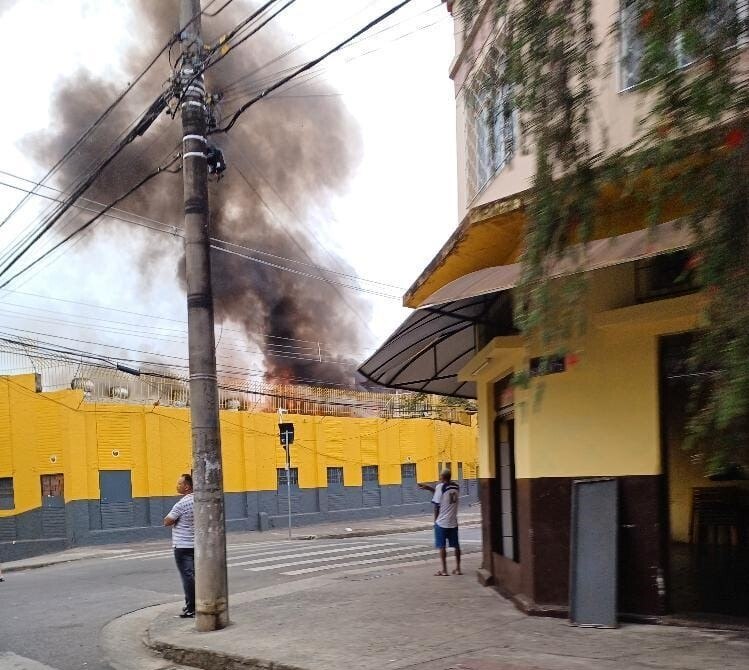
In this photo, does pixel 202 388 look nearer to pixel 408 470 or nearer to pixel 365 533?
pixel 365 533

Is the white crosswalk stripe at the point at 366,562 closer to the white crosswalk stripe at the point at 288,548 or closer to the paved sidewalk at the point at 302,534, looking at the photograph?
the white crosswalk stripe at the point at 288,548

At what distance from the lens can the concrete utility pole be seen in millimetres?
8281

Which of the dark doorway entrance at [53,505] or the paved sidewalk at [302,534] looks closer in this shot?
the paved sidewalk at [302,534]

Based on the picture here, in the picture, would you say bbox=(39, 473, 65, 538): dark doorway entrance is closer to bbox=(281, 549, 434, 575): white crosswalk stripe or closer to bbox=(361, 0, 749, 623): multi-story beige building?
bbox=(281, 549, 434, 575): white crosswalk stripe

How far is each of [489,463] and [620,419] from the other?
354 cm

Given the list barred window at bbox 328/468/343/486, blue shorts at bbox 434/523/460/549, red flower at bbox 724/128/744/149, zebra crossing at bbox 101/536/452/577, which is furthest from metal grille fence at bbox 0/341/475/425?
red flower at bbox 724/128/744/149

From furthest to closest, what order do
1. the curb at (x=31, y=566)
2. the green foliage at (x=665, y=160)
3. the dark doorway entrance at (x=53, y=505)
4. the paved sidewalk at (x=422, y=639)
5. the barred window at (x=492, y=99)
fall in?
1. the dark doorway entrance at (x=53, y=505)
2. the curb at (x=31, y=566)
3. the paved sidewalk at (x=422, y=639)
4. the barred window at (x=492, y=99)
5. the green foliage at (x=665, y=160)

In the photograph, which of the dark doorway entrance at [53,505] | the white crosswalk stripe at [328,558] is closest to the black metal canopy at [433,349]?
the white crosswalk stripe at [328,558]

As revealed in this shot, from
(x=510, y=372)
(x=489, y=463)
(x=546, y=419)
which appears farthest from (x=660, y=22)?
(x=489, y=463)

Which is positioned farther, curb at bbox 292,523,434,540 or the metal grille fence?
the metal grille fence

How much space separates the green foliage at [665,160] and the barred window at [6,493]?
852 inches

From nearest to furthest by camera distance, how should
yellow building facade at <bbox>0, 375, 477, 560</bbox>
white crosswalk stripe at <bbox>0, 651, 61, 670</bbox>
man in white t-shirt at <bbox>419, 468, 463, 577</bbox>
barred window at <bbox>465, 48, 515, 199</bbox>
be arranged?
1. barred window at <bbox>465, 48, 515, 199</bbox>
2. white crosswalk stripe at <bbox>0, 651, 61, 670</bbox>
3. man in white t-shirt at <bbox>419, 468, 463, 577</bbox>
4. yellow building facade at <bbox>0, 375, 477, 560</bbox>

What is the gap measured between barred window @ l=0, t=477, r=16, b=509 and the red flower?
22.9 meters

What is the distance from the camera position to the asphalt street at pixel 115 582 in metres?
8.31
